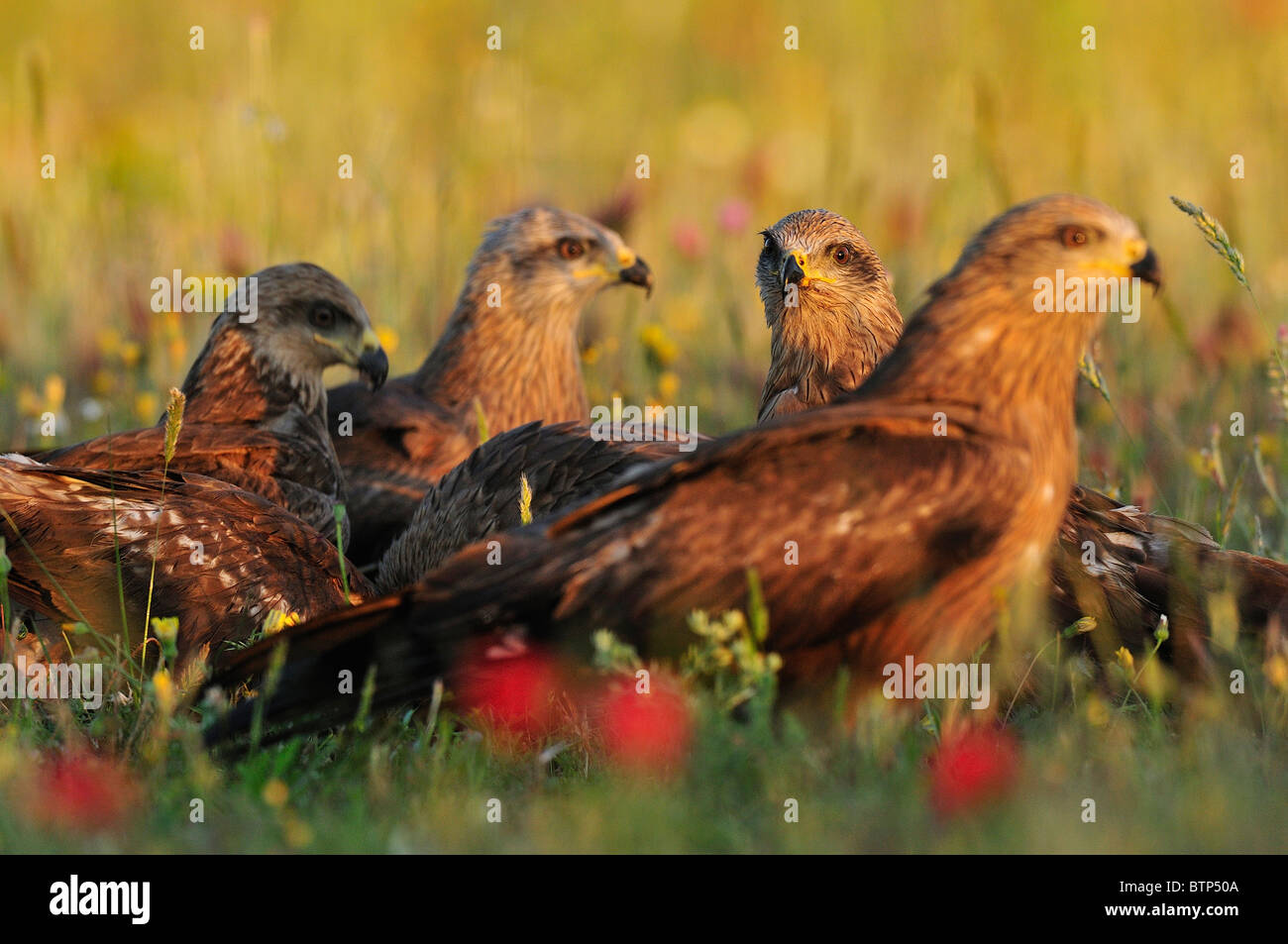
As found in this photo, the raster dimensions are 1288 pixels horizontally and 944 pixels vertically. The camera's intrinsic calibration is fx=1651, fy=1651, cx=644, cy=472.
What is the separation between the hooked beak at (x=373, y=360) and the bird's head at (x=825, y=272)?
1.79m

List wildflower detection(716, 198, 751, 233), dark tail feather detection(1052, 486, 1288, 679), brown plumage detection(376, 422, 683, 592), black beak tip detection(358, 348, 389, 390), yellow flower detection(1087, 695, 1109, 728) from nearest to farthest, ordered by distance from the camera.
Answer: yellow flower detection(1087, 695, 1109, 728), dark tail feather detection(1052, 486, 1288, 679), brown plumage detection(376, 422, 683, 592), black beak tip detection(358, 348, 389, 390), wildflower detection(716, 198, 751, 233)

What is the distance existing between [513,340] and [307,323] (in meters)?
1.08

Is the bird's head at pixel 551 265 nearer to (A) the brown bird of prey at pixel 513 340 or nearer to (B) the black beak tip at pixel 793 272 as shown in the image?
(A) the brown bird of prey at pixel 513 340

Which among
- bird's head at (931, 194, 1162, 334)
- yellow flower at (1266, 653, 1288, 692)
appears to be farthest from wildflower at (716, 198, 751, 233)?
yellow flower at (1266, 653, 1288, 692)

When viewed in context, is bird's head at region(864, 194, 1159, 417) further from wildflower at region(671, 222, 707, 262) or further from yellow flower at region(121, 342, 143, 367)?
wildflower at region(671, 222, 707, 262)

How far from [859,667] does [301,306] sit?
3770 mm

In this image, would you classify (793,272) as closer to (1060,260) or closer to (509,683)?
(1060,260)

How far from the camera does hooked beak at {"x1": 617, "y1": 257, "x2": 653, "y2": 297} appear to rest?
7.65m

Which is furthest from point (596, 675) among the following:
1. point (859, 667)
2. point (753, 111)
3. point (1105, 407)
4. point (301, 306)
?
point (753, 111)

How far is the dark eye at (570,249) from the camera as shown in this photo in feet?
25.4

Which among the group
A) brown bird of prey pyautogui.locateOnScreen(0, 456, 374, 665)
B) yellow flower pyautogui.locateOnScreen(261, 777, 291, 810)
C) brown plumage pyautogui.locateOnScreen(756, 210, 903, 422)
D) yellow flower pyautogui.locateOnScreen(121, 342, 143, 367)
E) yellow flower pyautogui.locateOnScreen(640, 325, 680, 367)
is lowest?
yellow flower pyautogui.locateOnScreen(261, 777, 291, 810)

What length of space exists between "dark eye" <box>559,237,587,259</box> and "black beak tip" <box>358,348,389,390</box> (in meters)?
1.32

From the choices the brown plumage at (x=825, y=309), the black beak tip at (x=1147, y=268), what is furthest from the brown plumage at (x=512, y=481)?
the black beak tip at (x=1147, y=268)
